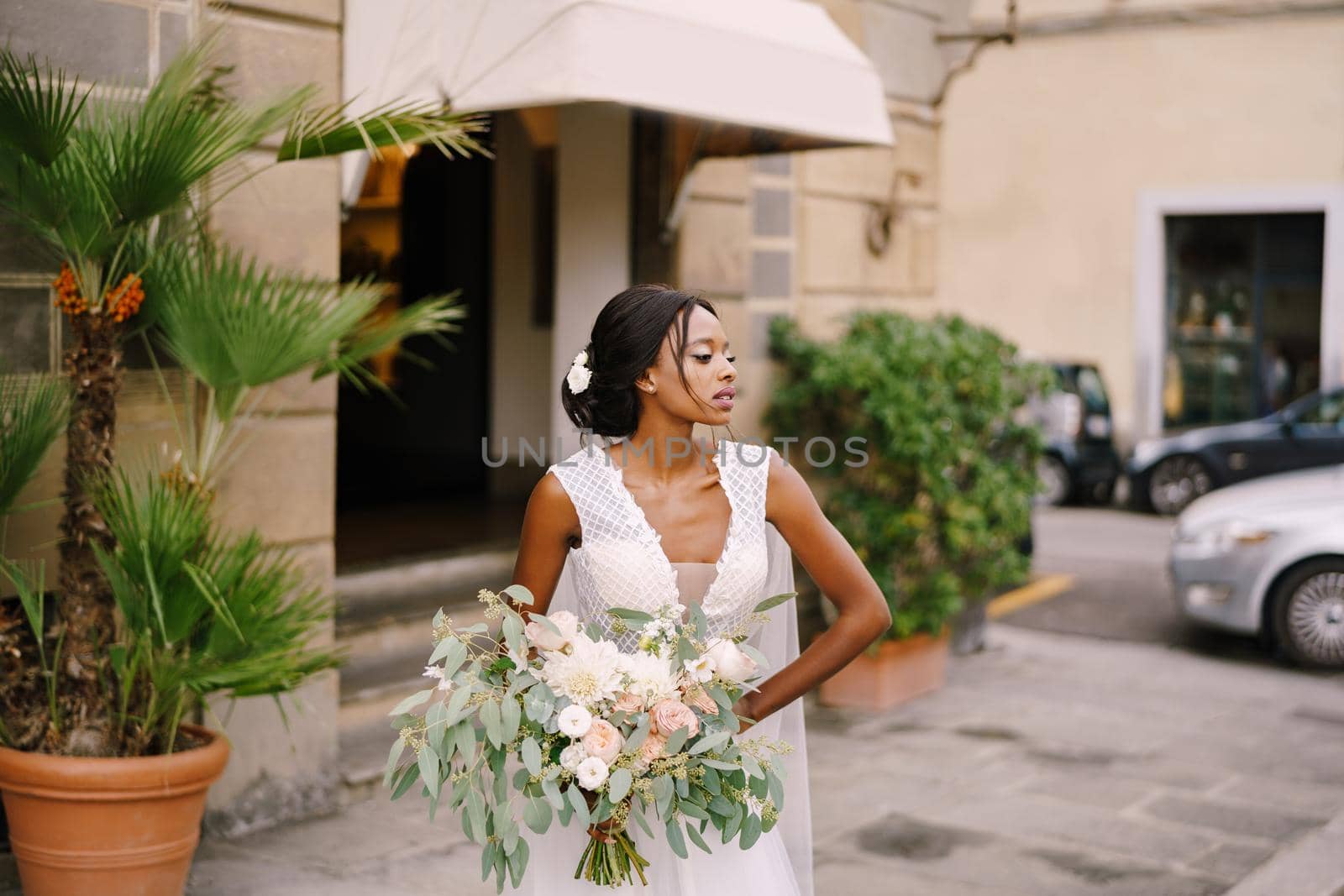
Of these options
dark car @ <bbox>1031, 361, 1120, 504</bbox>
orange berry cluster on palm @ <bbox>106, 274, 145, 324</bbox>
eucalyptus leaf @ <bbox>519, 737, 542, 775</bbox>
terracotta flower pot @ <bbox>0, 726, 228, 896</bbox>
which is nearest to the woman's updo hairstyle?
eucalyptus leaf @ <bbox>519, 737, 542, 775</bbox>

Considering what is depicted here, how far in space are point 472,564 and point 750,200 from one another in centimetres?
256

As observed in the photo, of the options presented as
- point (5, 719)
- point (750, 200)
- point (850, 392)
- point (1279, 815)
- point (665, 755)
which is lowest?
point (1279, 815)

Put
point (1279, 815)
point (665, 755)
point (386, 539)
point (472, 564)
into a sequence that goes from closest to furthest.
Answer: point (665, 755) < point (1279, 815) < point (472, 564) < point (386, 539)

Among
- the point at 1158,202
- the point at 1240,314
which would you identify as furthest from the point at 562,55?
the point at 1240,314

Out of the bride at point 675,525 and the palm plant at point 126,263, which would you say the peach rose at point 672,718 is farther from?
the palm plant at point 126,263

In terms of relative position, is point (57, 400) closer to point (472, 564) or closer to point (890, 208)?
point (472, 564)

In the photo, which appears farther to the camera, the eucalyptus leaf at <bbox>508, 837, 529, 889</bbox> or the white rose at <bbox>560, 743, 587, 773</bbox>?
the eucalyptus leaf at <bbox>508, 837, 529, 889</bbox>

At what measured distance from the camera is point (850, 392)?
26.4 feet

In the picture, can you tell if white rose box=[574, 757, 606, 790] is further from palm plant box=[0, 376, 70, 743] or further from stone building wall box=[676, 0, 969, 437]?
stone building wall box=[676, 0, 969, 437]

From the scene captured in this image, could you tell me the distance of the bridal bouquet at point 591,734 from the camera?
2.71 metres

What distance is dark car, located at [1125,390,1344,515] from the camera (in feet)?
48.7

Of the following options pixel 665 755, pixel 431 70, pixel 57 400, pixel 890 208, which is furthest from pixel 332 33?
pixel 890 208

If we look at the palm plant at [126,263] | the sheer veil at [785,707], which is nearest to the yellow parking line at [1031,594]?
the palm plant at [126,263]

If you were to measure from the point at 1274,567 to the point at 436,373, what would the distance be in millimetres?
5796
